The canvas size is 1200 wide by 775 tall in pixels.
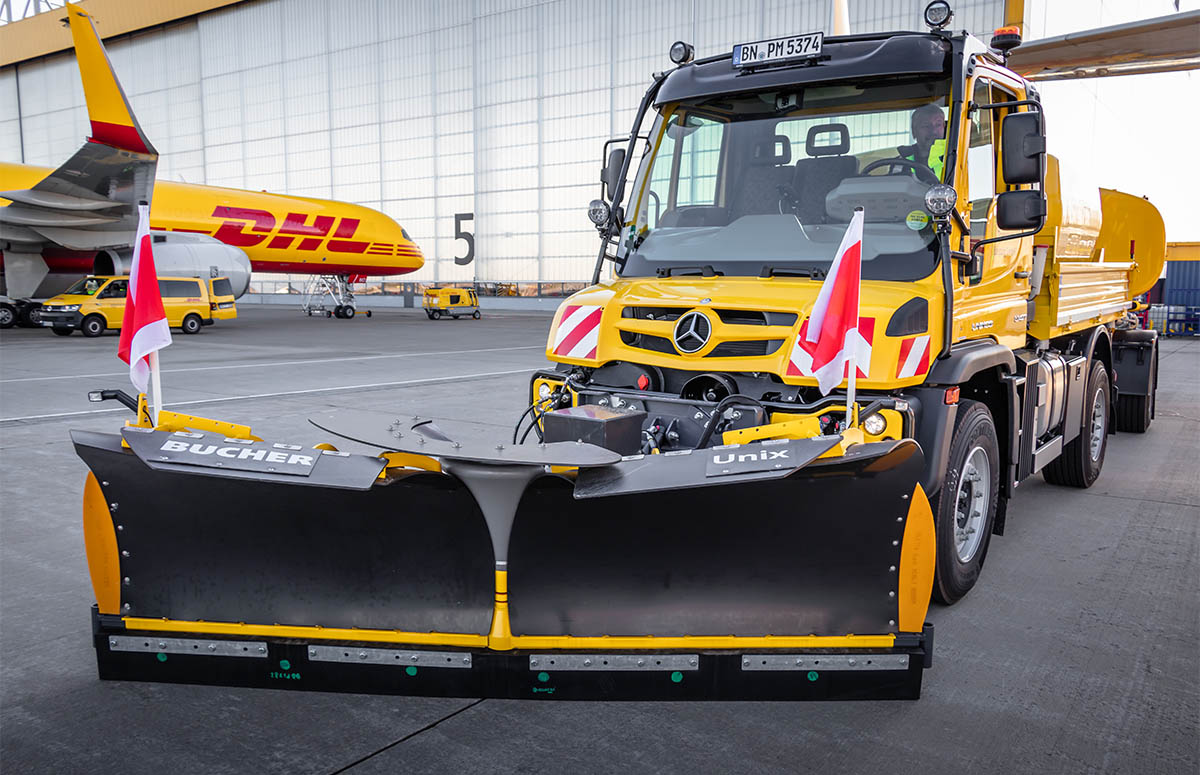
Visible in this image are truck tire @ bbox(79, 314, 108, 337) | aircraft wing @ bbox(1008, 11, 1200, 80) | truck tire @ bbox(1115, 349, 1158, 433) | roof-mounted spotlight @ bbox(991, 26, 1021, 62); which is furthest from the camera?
truck tire @ bbox(79, 314, 108, 337)

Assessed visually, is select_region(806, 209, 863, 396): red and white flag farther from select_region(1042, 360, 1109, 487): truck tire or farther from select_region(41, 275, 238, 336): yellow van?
select_region(41, 275, 238, 336): yellow van

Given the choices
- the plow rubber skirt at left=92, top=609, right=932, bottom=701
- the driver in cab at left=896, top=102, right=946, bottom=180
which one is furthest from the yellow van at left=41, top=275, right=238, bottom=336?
the plow rubber skirt at left=92, top=609, right=932, bottom=701

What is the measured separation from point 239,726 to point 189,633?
39 cm

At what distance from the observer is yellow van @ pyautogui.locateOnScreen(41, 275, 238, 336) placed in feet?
72.1

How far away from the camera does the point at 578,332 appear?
4637 mm

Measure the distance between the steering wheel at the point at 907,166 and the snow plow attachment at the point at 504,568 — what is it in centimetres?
202

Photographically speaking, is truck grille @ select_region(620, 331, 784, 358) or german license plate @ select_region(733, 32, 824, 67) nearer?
truck grille @ select_region(620, 331, 784, 358)

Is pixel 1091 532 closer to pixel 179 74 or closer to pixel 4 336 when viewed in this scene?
pixel 4 336

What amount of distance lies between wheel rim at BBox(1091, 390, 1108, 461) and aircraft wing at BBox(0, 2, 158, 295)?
56.6 feet

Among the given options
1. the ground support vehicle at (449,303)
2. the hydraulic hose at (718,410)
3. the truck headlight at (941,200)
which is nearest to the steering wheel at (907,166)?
the truck headlight at (941,200)

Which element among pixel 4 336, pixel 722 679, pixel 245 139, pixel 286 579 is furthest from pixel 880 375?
pixel 245 139

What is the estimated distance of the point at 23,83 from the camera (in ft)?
188

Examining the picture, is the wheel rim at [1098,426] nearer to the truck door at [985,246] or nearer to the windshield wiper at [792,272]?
the truck door at [985,246]

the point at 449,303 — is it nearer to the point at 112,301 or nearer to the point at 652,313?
the point at 112,301
